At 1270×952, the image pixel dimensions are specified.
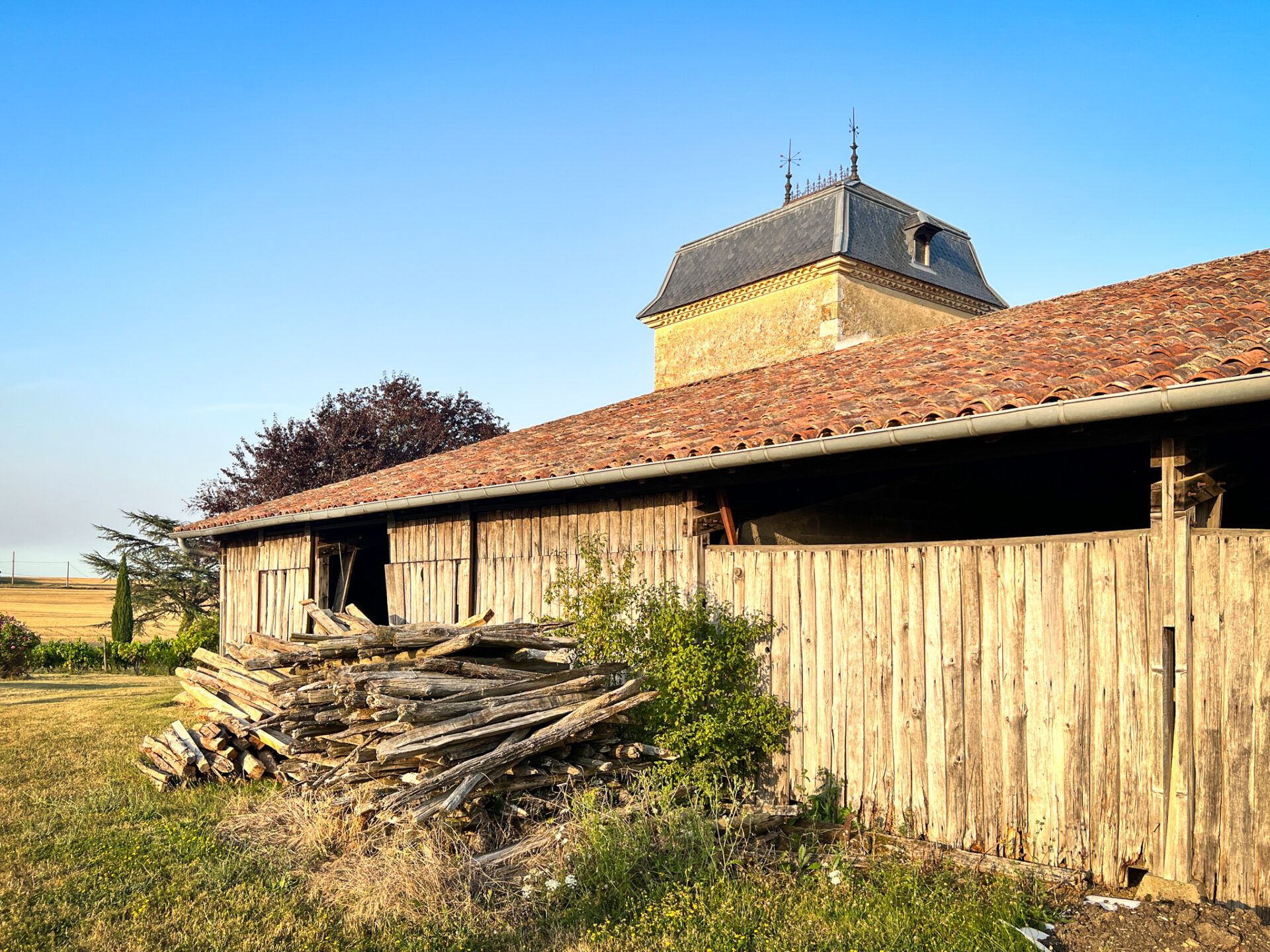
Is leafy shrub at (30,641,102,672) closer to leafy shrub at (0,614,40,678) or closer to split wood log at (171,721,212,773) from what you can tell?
leafy shrub at (0,614,40,678)

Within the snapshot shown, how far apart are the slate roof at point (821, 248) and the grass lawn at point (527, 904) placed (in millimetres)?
12936

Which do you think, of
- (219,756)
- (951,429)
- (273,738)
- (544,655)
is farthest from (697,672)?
(219,756)

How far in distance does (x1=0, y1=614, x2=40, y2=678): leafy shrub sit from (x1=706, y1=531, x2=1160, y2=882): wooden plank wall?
18676 mm

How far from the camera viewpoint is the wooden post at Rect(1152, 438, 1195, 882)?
5.13 meters

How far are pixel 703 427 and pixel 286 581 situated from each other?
7588 mm

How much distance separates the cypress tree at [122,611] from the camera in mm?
27656

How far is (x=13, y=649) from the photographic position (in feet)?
64.6

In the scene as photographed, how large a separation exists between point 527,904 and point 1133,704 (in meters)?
3.57

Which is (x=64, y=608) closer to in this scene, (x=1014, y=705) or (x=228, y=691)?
(x=228, y=691)

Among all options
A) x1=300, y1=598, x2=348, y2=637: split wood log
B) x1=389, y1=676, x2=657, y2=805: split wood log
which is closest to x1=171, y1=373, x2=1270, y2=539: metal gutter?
x1=389, y1=676, x2=657, y2=805: split wood log

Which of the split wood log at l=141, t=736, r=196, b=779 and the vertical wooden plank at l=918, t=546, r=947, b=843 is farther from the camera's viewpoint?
the split wood log at l=141, t=736, r=196, b=779

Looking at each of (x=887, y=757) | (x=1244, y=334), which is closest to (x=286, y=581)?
(x=887, y=757)

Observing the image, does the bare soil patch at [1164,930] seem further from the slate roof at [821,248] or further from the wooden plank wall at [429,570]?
the slate roof at [821,248]

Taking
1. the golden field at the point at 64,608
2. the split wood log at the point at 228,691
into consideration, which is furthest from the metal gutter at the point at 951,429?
the golden field at the point at 64,608
